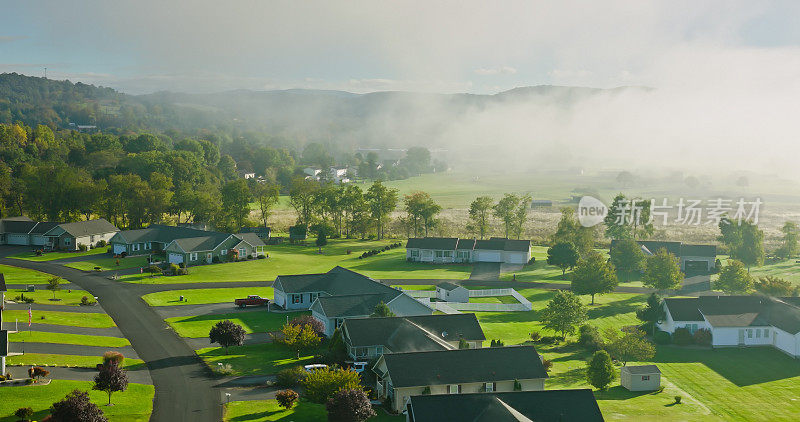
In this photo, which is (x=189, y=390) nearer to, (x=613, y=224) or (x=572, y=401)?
(x=572, y=401)

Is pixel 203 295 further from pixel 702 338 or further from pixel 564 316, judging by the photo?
pixel 702 338

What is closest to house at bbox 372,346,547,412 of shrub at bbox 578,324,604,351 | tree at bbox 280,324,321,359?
tree at bbox 280,324,321,359

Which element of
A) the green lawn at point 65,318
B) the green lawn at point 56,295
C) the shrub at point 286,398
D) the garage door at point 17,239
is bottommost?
Answer: the shrub at point 286,398

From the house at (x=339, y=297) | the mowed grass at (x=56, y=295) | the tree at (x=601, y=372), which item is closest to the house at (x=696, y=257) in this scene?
the house at (x=339, y=297)

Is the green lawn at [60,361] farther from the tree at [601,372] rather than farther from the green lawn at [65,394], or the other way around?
the tree at [601,372]

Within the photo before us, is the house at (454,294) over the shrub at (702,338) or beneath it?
over

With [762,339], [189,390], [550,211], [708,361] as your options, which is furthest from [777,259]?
[189,390]
